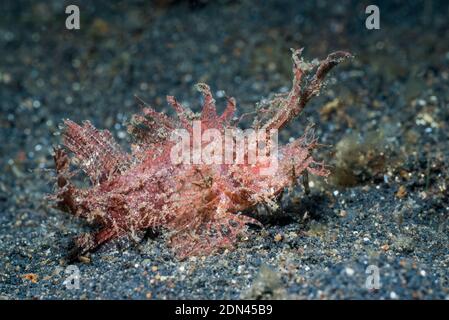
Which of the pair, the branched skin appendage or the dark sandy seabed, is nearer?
the dark sandy seabed

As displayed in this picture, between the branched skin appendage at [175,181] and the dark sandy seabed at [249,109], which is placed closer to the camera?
the dark sandy seabed at [249,109]

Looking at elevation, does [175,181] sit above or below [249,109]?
below

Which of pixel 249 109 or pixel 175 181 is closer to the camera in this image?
pixel 175 181
